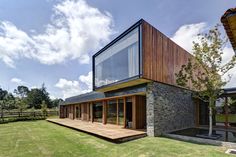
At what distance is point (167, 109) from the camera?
11.3 metres

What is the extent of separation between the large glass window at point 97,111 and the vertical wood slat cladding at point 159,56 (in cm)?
740

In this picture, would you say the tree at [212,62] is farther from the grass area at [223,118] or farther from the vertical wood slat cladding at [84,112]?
the vertical wood slat cladding at [84,112]

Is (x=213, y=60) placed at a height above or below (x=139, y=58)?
below

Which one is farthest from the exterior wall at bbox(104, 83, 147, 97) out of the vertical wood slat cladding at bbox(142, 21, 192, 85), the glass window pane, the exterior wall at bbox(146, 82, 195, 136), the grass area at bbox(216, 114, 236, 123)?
the grass area at bbox(216, 114, 236, 123)

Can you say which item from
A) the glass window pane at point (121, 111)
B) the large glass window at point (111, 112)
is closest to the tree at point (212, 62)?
the glass window pane at point (121, 111)

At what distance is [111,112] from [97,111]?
297 centimetres

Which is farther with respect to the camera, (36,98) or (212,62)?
(36,98)

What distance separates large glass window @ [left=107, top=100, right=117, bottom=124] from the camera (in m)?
14.5

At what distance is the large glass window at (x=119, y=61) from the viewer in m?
10.4

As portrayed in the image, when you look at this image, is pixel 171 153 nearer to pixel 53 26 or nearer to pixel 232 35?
pixel 232 35

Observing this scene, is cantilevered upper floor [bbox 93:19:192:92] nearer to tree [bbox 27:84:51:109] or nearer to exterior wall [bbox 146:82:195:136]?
exterior wall [bbox 146:82:195:136]

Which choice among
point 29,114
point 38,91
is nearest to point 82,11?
point 29,114

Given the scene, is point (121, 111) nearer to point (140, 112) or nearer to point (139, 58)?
point (140, 112)

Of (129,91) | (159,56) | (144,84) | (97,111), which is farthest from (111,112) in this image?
(159,56)
